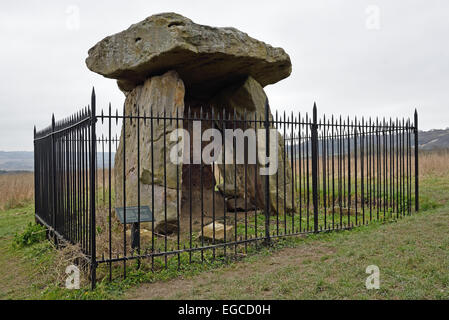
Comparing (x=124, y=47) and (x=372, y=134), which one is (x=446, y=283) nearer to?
(x=372, y=134)

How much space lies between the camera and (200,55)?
704 cm

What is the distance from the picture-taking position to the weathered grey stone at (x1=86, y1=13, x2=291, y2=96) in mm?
6699

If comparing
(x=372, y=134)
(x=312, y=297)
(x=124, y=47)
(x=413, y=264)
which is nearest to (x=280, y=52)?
(x=372, y=134)

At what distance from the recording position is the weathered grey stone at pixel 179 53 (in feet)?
22.0

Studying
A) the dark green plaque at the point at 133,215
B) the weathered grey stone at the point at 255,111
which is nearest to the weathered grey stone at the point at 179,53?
the weathered grey stone at the point at 255,111

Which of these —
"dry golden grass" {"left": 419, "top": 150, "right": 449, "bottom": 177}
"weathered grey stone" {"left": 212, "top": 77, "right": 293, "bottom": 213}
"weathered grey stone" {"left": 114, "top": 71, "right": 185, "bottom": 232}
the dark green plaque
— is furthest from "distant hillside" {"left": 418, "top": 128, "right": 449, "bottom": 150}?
the dark green plaque

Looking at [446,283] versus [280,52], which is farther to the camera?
[280,52]

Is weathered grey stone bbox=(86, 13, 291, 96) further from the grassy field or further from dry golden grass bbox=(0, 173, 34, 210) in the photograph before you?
dry golden grass bbox=(0, 173, 34, 210)

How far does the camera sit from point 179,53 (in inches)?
269

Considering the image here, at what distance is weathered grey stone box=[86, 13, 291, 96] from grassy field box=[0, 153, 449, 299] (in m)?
3.57
